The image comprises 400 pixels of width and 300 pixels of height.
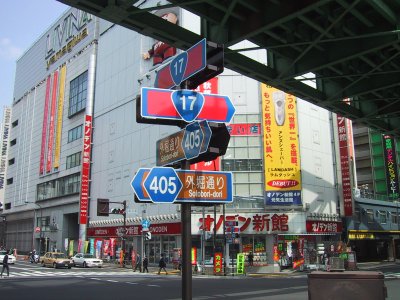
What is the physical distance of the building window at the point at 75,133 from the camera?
5956cm

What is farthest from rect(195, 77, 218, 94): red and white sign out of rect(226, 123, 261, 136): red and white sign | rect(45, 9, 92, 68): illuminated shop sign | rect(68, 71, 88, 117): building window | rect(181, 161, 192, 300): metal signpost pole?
rect(181, 161, 192, 300): metal signpost pole

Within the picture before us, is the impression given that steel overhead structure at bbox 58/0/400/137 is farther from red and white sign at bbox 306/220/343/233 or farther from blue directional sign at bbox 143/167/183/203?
red and white sign at bbox 306/220/343/233

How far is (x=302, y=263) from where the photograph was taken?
3853 cm

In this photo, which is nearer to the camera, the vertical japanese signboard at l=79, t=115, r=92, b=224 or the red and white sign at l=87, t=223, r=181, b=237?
the red and white sign at l=87, t=223, r=181, b=237

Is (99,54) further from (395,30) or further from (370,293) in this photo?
(370,293)

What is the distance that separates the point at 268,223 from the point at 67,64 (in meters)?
42.1

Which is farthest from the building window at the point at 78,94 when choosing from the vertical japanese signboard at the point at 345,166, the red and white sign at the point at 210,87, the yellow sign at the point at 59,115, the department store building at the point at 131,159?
the vertical japanese signboard at the point at 345,166

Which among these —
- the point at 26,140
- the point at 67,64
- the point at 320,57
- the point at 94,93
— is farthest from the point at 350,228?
the point at 26,140

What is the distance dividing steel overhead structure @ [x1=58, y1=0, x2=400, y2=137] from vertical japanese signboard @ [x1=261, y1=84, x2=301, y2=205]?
19898mm

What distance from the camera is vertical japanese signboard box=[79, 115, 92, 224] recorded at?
5420 cm

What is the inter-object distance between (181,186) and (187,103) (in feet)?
3.94

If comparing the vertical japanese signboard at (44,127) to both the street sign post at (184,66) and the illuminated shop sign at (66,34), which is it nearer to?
the illuminated shop sign at (66,34)

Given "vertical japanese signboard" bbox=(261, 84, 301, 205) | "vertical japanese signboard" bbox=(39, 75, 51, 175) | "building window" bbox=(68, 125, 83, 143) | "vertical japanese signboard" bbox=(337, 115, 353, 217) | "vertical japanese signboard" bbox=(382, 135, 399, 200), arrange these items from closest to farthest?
"vertical japanese signboard" bbox=(261, 84, 301, 205) → "vertical japanese signboard" bbox=(337, 115, 353, 217) → "vertical japanese signboard" bbox=(382, 135, 399, 200) → "building window" bbox=(68, 125, 83, 143) → "vertical japanese signboard" bbox=(39, 75, 51, 175)

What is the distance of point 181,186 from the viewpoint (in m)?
6.00
